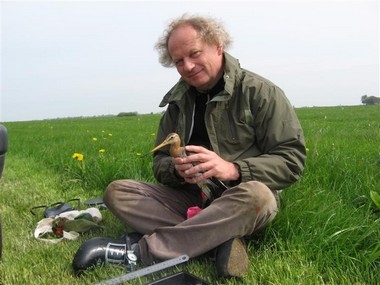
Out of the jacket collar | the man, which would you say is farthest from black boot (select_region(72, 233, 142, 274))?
the jacket collar

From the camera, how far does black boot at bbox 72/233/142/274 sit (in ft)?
8.39

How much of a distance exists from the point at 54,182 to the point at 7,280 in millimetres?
2803

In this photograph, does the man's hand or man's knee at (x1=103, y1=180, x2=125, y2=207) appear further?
man's knee at (x1=103, y1=180, x2=125, y2=207)

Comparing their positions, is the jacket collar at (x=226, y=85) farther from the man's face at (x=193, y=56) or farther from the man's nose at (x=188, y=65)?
the man's nose at (x=188, y=65)

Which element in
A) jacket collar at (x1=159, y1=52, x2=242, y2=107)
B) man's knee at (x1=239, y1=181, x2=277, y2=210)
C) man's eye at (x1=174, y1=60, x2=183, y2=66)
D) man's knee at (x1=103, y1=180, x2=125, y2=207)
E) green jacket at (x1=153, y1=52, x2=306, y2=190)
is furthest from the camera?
man's knee at (x1=103, y1=180, x2=125, y2=207)

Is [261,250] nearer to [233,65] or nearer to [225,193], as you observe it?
[225,193]

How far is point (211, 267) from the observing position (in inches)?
101

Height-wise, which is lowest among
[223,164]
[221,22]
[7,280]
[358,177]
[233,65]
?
[7,280]

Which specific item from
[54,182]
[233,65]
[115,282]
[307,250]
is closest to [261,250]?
[307,250]

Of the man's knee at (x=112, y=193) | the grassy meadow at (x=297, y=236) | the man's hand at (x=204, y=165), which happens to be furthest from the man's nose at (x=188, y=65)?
the grassy meadow at (x=297, y=236)

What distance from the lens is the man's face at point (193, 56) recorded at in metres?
2.91

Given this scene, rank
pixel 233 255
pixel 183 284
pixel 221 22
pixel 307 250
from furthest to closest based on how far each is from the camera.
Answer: pixel 221 22 → pixel 307 250 → pixel 233 255 → pixel 183 284

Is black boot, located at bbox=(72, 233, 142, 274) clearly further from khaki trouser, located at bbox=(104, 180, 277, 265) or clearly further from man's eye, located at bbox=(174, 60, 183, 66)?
man's eye, located at bbox=(174, 60, 183, 66)

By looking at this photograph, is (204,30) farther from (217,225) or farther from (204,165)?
(217,225)
